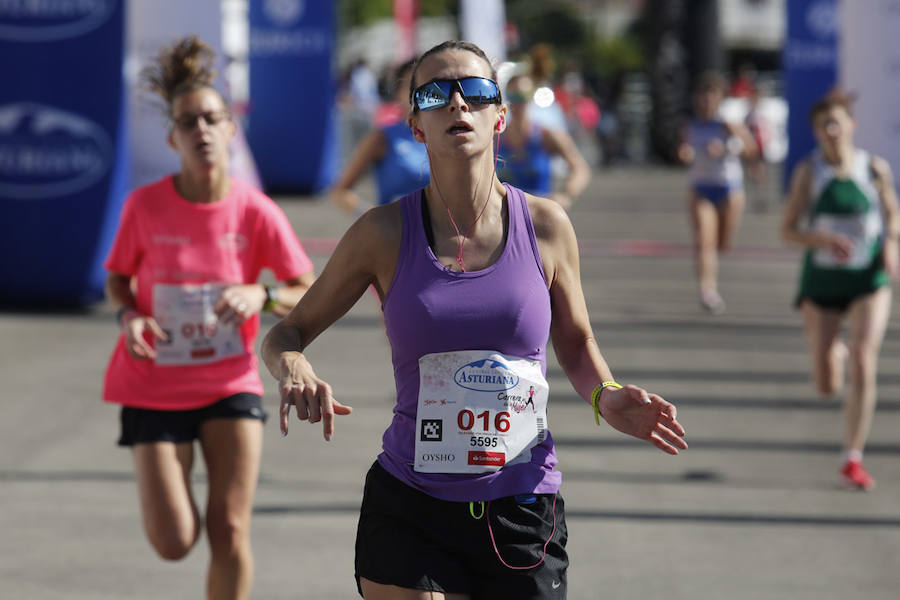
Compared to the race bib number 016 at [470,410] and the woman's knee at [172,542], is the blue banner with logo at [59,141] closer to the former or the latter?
the woman's knee at [172,542]

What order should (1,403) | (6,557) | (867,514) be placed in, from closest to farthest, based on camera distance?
1. (6,557)
2. (867,514)
3. (1,403)

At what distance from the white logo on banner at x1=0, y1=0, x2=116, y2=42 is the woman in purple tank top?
8.75 metres

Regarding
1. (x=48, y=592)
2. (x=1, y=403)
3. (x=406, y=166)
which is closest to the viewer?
(x=48, y=592)

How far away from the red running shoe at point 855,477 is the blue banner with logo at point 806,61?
50.7ft

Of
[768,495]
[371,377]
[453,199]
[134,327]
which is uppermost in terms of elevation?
[453,199]

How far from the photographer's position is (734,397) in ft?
29.8

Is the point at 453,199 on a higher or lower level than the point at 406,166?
higher

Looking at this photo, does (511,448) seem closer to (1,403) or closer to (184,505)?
(184,505)

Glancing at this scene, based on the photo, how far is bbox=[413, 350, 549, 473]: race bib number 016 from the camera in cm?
314

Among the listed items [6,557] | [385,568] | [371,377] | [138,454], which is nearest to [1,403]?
[371,377]

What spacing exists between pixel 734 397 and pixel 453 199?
6.21 metres

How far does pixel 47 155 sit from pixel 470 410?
30.3 feet

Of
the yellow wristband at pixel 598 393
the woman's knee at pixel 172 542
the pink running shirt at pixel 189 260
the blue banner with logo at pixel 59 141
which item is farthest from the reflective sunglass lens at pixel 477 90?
the blue banner with logo at pixel 59 141

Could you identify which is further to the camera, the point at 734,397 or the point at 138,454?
the point at 734,397
